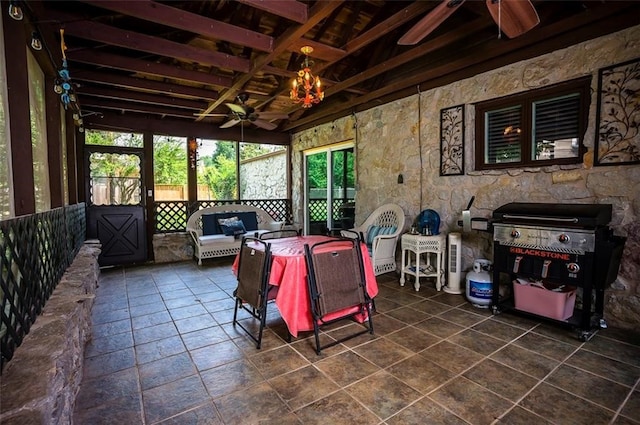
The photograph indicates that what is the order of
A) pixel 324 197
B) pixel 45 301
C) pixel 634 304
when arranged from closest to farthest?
pixel 45 301 < pixel 634 304 < pixel 324 197

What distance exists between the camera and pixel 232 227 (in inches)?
224

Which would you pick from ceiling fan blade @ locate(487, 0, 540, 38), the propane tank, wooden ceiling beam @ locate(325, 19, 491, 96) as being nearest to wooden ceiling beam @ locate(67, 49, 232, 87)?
wooden ceiling beam @ locate(325, 19, 491, 96)

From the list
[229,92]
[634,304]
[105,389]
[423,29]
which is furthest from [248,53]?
[634,304]

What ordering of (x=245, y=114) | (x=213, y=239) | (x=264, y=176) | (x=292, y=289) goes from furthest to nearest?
1. (x=264, y=176)
2. (x=213, y=239)
3. (x=245, y=114)
4. (x=292, y=289)

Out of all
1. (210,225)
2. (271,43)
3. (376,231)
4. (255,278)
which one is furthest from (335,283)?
(210,225)

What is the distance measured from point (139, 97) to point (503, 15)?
4735 millimetres

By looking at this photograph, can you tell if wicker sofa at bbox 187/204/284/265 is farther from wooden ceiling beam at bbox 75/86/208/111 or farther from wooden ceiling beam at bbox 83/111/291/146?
wooden ceiling beam at bbox 75/86/208/111

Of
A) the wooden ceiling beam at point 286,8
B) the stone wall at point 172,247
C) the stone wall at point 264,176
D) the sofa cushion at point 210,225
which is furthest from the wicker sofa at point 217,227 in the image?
the wooden ceiling beam at point 286,8

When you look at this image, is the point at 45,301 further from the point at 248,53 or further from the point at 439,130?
the point at 439,130

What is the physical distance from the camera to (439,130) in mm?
4000

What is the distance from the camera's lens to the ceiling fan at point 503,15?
1.96m

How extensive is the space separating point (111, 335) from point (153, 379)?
0.95 meters

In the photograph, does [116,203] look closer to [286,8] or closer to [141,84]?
[141,84]

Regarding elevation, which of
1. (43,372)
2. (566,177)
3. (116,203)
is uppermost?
(566,177)
